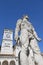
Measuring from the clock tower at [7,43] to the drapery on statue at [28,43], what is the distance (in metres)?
38.2

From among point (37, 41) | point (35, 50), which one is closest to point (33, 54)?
point (35, 50)

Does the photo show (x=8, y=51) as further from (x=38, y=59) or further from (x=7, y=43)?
(x=38, y=59)

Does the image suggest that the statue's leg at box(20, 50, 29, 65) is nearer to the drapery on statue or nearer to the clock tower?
the drapery on statue

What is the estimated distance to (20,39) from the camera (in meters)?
7.93

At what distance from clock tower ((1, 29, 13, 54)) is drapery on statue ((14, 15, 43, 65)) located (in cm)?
3823

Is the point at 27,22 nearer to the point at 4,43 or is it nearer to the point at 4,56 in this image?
the point at 4,56

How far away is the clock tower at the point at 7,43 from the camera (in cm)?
4647

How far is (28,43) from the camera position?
778cm

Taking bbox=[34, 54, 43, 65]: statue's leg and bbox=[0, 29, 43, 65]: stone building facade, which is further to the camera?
bbox=[0, 29, 43, 65]: stone building facade

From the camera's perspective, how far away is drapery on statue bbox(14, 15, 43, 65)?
291 inches

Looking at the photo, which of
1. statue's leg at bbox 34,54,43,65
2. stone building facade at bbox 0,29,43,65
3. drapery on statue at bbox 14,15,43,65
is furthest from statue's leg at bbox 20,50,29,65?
stone building facade at bbox 0,29,43,65

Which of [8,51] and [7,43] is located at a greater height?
[7,43]

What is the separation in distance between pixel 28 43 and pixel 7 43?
40213 mm

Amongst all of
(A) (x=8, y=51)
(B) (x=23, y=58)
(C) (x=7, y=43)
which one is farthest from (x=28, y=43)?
(C) (x=7, y=43)
